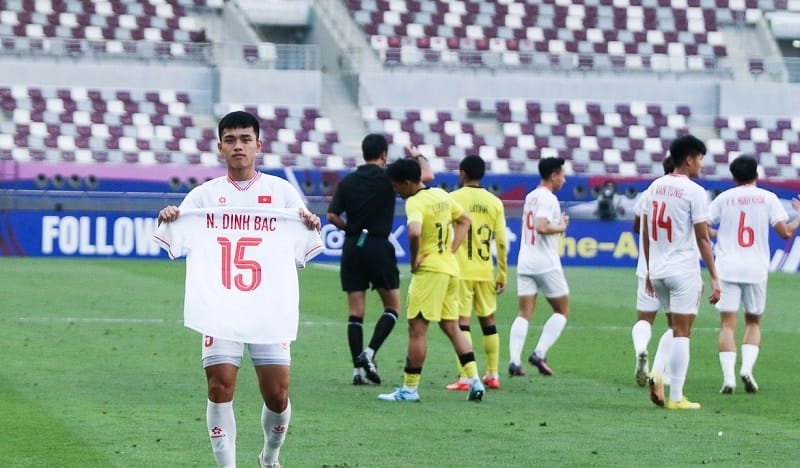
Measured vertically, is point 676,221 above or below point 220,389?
above

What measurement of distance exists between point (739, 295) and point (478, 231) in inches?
93.5

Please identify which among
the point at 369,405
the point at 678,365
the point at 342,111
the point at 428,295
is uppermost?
the point at 342,111

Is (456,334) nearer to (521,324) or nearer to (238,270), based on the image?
(521,324)

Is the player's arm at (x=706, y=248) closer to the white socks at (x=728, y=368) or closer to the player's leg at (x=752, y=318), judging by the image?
the white socks at (x=728, y=368)

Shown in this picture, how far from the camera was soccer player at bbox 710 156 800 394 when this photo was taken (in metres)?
14.0

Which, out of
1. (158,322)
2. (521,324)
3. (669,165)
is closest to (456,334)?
(669,165)

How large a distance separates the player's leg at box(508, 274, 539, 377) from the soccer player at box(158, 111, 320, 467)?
6510 millimetres

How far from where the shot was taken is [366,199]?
14125 mm

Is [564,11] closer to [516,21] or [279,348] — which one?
[516,21]

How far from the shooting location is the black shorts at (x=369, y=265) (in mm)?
14086

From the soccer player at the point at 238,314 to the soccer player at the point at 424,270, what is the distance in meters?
3.96

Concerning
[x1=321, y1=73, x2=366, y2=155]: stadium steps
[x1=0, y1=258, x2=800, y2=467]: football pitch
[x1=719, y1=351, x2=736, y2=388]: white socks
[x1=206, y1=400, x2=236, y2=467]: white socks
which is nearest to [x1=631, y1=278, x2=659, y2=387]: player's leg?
[x1=0, y1=258, x2=800, y2=467]: football pitch


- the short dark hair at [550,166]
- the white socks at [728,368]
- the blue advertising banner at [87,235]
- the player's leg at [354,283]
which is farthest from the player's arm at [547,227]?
the blue advertising banner at [87,235]

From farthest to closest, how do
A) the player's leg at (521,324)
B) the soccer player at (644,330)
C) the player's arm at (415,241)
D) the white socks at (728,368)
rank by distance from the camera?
the player's leg at (521,324) → the white socks at (728,368) → the soccer player at (644,330) → the player's arm at (415,241)
